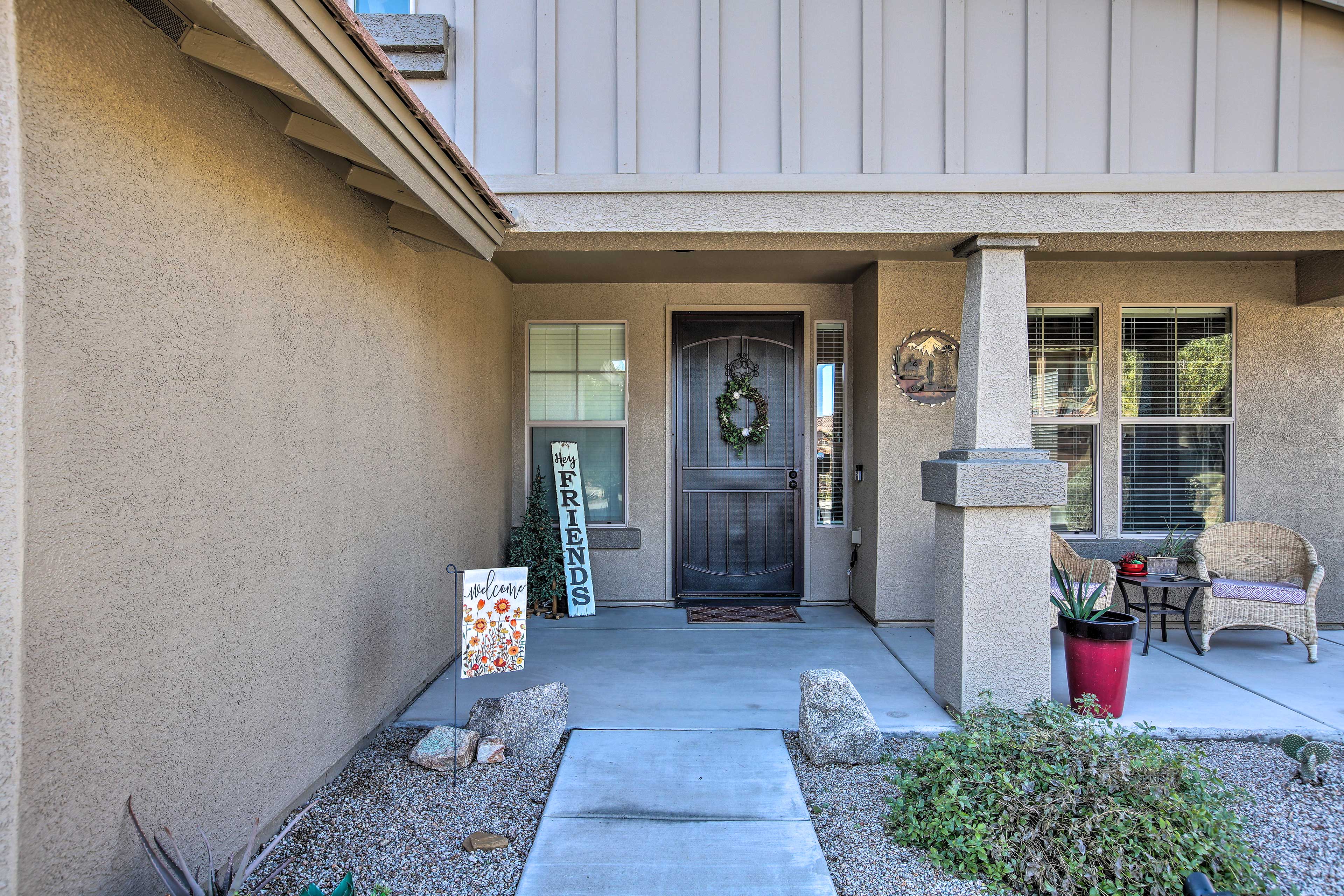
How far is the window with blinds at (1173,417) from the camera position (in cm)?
538

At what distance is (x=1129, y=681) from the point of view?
400cm

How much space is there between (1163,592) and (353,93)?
5.43 m

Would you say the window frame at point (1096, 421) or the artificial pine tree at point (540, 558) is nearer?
the window frame at point (1096, 421)

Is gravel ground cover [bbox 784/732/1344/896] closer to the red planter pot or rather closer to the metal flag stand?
the red planter pot

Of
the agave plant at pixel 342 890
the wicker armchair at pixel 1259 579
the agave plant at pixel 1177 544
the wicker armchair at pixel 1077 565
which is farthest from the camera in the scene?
the agave plant at pixel 1177 544

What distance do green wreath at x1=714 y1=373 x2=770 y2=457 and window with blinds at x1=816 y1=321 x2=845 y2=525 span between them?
1.49ft

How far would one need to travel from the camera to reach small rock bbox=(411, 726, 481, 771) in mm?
3002

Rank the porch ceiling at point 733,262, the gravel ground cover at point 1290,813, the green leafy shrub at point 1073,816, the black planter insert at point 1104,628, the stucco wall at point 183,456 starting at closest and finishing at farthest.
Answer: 1. the stucco wall at point 183,456
2. the green leafy shrub at point 1073,816
3. the gravel ground cover at point 1290,813
4. the black planter insert at point 1104,628
5. the porch ceiling at point 733,262

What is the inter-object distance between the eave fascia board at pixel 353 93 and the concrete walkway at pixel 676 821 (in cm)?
238

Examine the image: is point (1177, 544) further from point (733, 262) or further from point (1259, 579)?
point (733, 262)

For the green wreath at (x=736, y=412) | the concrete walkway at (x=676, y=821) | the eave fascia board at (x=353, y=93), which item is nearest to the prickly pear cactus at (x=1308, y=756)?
the concrete walkway at (x=676, y=821)

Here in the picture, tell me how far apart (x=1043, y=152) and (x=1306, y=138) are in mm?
1285

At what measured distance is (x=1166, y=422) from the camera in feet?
17.7

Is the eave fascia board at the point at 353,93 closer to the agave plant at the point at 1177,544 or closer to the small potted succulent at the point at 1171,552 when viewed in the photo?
the small potted succulent at the point at 1171,552
